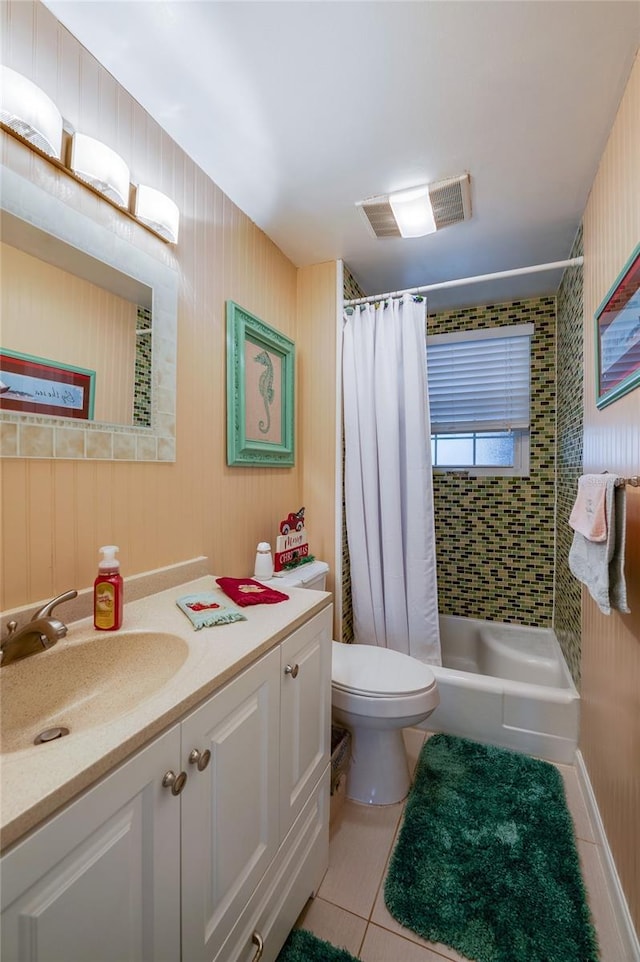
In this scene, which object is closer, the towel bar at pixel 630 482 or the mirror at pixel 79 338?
the mirror at pixel 79 338

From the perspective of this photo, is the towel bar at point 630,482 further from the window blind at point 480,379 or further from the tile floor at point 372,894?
the window blind at point 480,379

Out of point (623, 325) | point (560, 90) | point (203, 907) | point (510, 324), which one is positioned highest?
point (560, 90)

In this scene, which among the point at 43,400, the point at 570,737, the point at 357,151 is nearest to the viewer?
the point at 43,400

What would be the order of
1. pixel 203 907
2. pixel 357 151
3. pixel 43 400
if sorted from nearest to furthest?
pixel 203 907 → pixel 43 400 → pixel 357 151

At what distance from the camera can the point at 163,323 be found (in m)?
1.26

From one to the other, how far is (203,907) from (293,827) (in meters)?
0.37

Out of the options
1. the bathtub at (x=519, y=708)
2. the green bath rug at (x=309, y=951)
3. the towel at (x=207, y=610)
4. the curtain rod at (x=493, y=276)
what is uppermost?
the curtain rod at (x=493, y=276)

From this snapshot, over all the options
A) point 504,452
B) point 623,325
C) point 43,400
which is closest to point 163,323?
point 43,400

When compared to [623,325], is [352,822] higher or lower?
lower

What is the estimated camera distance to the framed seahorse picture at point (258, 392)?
5.21 ft

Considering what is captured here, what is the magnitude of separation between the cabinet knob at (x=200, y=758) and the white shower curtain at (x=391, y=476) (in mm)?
1426

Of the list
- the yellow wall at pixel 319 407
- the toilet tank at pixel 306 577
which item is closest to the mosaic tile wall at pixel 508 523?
the yellow wall at pixel 319 407

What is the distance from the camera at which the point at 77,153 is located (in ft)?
3.25

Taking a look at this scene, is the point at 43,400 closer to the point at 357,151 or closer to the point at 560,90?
the point at 357,151
